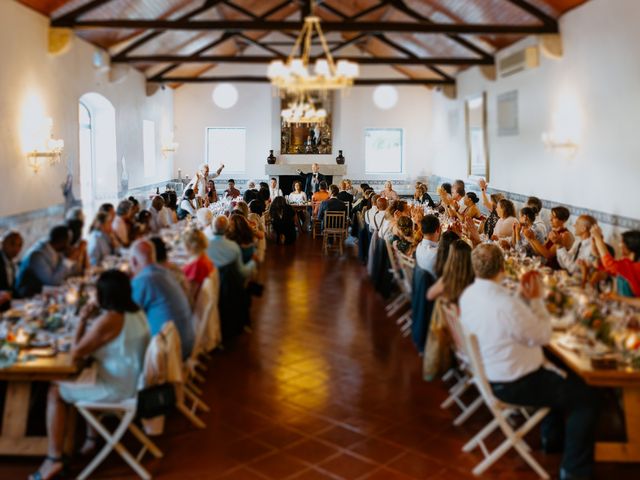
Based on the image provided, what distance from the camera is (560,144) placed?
1048 centimetres

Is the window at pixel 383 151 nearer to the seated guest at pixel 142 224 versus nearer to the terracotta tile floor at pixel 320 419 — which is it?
the terracotta tile floor at pixel 320 419

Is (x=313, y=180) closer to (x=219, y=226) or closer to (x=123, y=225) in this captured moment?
(x=219, y=226)

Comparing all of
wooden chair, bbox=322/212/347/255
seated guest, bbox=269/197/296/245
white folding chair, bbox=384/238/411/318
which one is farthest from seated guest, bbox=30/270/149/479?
seated guest, bbox=269/197/296/245

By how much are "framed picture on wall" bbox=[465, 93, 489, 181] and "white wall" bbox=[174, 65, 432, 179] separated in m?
3.97

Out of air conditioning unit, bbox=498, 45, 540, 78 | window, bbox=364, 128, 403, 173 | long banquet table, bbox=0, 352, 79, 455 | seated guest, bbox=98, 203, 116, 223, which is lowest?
long banquet table, bbox=0, 352, 79, 455

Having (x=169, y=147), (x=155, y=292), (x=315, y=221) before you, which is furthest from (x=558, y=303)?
(x=169, y=147)

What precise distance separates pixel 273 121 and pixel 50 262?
15.6m

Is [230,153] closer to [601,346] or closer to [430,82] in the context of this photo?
[430,82]

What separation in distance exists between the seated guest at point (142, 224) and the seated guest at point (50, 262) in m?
0.59

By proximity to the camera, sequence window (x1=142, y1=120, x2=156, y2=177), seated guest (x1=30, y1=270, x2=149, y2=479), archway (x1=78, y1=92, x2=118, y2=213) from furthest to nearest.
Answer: window (x1=142, y1=120, x2=156, y2=177) < archway (x1=78, y1=92, x2=118, y2=213) < seated guest (x1=30, y1=270, x2=149, y2=479)

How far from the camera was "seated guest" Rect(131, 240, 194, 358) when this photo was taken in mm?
4746

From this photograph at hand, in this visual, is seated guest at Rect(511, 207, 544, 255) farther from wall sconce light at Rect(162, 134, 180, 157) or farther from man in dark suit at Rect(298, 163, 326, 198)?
wall sconce light at Rect(162, 134, 180, 157)

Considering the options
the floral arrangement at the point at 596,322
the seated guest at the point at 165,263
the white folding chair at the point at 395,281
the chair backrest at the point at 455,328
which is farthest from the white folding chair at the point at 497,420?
the white folding chair at the point at 395,281

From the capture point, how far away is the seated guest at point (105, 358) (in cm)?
404
